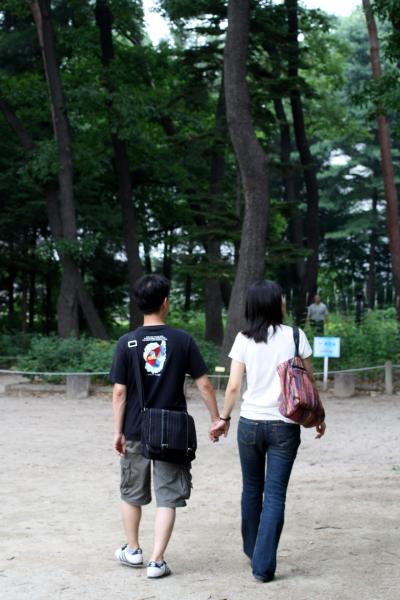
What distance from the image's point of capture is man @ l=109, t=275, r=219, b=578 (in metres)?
5.79

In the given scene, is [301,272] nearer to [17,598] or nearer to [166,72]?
[166,72]

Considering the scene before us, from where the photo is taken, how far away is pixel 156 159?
29.7 metres

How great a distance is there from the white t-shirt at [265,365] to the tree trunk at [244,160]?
12.7 meters

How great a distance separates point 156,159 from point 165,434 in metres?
24.6

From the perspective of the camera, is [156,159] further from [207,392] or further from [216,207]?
[207,392]

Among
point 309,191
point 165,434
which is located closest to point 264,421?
point 165,434

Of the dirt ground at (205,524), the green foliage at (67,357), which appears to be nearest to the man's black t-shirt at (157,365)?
the dirt ground at (205,524)

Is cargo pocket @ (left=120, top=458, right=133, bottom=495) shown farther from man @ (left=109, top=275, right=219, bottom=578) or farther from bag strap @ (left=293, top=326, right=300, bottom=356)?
bag strap @ (left=293, top=326, right=300, bottom=356)

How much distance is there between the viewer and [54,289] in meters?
34.4

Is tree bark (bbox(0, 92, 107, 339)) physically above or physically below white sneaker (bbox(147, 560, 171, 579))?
above

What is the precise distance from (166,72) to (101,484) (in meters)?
21.7

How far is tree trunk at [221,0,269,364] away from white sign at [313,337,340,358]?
5.60 ft

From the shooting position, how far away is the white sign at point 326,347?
17516 mm

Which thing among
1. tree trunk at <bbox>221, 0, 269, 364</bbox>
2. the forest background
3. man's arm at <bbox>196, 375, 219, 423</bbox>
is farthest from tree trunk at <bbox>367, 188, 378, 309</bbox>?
man's arm at <bbox>196, 375, 219, 423</bbox>
